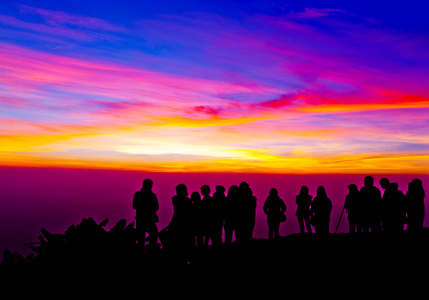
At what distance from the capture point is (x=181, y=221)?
12828mm

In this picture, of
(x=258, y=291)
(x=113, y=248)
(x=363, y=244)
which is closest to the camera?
(x=258, y=291)

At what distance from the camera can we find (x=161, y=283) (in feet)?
33.4

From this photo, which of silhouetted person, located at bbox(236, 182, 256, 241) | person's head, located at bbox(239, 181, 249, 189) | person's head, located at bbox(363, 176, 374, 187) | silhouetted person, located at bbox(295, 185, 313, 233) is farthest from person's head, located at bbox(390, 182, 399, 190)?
person's head, located at bbox(239, 181, 249, 189)

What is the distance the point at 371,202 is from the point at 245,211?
451cm

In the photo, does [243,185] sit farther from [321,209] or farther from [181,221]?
[321,209]

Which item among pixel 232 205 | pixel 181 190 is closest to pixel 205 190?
pixel 181 190

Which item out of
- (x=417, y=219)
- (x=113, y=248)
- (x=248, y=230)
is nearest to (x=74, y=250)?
(x=113, y=248)

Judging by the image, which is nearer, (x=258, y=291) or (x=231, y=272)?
(x=258, y=291)

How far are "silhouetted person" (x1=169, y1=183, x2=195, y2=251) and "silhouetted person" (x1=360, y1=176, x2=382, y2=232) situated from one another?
616 cm

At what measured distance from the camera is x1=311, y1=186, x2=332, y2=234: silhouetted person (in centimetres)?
1459

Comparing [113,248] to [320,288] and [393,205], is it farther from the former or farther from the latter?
[393,205]

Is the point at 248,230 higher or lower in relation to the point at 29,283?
higher

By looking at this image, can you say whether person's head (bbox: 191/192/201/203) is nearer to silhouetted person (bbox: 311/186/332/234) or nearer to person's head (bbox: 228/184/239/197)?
person's head (bbox: 228/184/239/197)

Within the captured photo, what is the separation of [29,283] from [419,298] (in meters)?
8.68
